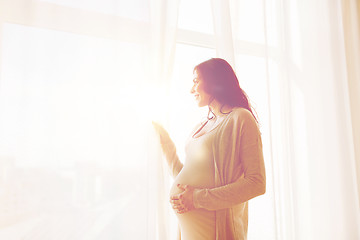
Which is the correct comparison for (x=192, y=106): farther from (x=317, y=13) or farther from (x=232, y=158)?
(x=317, y=13)

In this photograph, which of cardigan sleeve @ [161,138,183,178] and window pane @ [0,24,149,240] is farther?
cardigan sleeve @ [161,138,183,178]

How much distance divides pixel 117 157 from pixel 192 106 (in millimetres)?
448

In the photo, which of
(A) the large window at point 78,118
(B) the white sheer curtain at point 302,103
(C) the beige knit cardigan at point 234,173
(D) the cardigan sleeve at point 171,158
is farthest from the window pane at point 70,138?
(B) the white sheer curtain at point 302,103

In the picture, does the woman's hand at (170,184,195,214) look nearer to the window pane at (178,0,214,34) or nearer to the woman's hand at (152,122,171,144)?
the woman's hand at (152,122,171,144)

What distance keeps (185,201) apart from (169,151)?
0.27m

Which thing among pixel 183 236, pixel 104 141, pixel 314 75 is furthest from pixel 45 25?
pixel 314 75

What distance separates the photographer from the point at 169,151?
1.10m

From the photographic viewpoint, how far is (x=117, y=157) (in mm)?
1103

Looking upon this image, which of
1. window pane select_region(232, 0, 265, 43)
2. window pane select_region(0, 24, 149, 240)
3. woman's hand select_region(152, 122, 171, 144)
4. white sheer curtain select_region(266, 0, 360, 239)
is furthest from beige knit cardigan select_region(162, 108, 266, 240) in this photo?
window pane select_region(232, 0, 265, 43)

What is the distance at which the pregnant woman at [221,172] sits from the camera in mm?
853

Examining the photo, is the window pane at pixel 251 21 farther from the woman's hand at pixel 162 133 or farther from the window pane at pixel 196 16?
the woman's hand at pixel 162 133

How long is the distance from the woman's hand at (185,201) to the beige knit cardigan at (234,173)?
16 mm

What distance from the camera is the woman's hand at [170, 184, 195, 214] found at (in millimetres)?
867

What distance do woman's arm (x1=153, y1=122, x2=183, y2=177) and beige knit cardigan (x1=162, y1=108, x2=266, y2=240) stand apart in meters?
0.22
